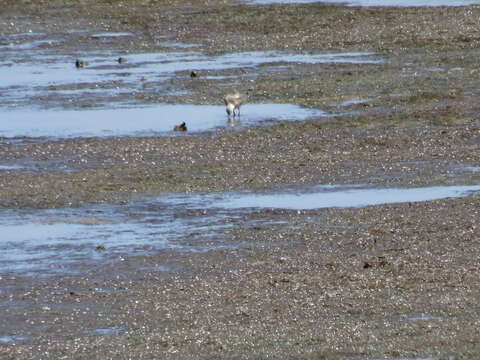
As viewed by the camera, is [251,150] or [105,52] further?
[105,52]

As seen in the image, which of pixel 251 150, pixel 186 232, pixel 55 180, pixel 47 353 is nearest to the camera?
pixel 47 353

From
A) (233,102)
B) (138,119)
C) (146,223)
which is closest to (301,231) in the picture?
(146,223)

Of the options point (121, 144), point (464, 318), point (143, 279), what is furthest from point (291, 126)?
point (464, 318)

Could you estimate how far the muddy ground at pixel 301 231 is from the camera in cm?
912

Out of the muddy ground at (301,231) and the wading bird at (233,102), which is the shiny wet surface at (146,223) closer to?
the muddy ground at (301,231)

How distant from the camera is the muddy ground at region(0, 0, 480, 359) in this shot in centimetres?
912

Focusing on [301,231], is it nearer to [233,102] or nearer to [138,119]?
[233,102]

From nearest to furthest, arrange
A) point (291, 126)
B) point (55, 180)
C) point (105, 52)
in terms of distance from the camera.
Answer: point (55, 180), point (291, 126), point (105, 52)

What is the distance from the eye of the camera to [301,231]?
12359mm

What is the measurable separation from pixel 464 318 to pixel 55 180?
6814 millimetres

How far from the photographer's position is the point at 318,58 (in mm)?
24453

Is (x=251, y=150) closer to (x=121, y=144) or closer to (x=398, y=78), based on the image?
(x=121, y=144)

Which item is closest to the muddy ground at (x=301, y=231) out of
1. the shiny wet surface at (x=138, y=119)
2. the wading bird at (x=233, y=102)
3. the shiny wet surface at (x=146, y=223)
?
the shiny wet surface at (x=146, y=223)

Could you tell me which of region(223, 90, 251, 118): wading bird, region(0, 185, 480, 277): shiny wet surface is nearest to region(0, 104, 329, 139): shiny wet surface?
region(223, 90, 251, 118): wading bird
